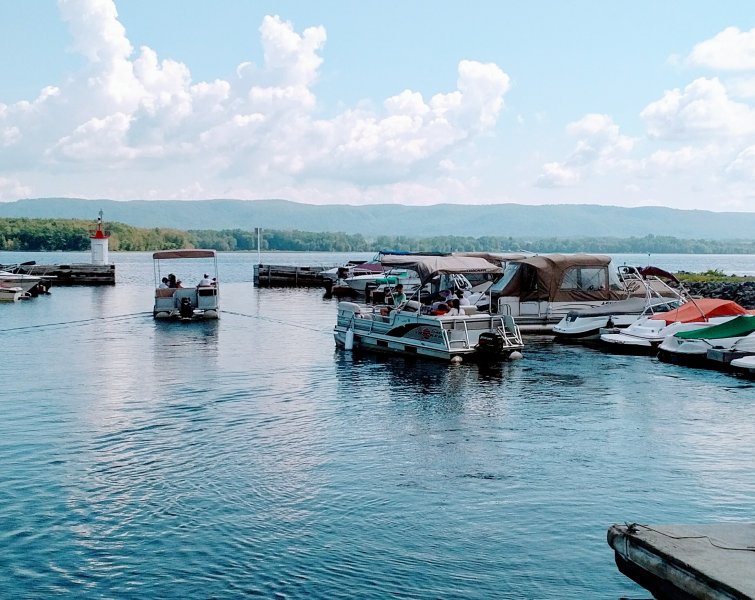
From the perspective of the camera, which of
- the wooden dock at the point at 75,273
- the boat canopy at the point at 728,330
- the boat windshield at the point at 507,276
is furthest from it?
the wooden dock at the point at 75,273

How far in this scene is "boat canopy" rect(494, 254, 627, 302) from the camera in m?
38.1

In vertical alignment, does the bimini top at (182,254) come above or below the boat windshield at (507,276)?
above

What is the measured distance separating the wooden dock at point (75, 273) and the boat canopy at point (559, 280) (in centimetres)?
5738

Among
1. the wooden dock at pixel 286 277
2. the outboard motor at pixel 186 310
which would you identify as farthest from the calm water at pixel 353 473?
the wooden dock at pixel 286 277

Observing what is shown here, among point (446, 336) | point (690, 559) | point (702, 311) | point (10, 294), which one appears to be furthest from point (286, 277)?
point (690, 559)

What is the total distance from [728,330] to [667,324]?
157 inches

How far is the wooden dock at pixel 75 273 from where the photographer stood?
84.8 meters

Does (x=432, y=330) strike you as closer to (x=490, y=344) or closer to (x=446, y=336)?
(x=446, y=336)

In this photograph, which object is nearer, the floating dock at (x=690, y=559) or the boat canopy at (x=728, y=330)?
the floating dock at (x=690, y=559)

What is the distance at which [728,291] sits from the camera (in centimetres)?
5588

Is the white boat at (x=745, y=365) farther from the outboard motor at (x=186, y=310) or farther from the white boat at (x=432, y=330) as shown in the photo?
the outboard motor at (x=186, y=310)

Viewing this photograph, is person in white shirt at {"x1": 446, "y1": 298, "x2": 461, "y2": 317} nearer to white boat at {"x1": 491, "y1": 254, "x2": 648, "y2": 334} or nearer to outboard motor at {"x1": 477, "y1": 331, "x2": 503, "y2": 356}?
outboard motor at {"x1": 477, "y1": 331, "x2": 503, "y2": 356}

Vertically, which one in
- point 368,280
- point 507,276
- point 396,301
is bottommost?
point 368,280

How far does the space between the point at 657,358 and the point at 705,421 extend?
11.2 metres
